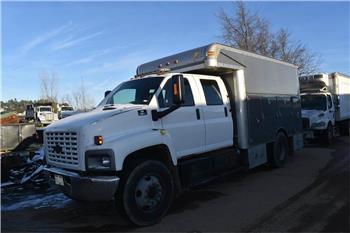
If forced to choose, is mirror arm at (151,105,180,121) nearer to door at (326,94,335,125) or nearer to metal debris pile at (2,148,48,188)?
metal debris pile at (2,148,48,188)

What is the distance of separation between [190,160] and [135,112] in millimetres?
1621

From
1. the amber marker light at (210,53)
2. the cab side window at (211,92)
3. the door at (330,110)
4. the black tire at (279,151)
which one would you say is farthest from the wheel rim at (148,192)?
the door at (330,110)

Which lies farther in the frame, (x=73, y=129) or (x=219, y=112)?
(x=219, y=112)

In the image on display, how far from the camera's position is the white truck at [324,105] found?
15555 millimetres

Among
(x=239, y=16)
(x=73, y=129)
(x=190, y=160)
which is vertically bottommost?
(x=190, y=160)

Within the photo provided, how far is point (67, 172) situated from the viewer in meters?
5.73

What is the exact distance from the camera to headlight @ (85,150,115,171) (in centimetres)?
532

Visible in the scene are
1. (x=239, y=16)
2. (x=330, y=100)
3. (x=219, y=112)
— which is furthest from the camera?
(x=239, y=16)

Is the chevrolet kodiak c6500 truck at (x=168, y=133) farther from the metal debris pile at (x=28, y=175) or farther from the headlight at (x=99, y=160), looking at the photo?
the metal debris pile at (x=28, y=175)

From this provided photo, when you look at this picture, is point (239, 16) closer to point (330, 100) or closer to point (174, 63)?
point (330, 100)

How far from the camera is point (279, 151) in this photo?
10312 mm

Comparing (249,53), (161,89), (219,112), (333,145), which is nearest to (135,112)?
(161,89)

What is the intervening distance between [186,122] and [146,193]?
1647mm

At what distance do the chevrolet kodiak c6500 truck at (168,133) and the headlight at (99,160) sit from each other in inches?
0.6
